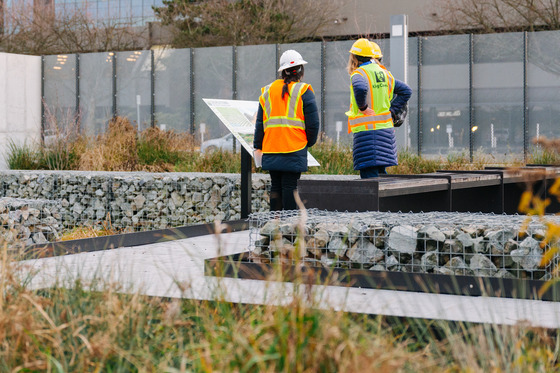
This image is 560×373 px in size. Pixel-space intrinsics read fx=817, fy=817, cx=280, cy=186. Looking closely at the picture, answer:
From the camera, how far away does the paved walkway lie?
3412 millimetres

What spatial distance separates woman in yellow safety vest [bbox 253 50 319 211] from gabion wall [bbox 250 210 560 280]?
2.02 metres

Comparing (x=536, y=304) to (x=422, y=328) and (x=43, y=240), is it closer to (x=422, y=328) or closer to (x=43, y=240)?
(x=422, y=328)

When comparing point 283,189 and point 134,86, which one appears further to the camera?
point 134,86

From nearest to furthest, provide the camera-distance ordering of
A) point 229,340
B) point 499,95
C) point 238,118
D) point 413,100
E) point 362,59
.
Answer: point 229,340 < point 362,59 < point 238,118 < point 499,95 < point 413,100

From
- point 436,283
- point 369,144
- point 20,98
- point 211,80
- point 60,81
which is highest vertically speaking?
point 60,81

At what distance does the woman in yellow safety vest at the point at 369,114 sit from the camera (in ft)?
25.1

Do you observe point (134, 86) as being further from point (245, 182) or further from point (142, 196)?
point (245, 182)

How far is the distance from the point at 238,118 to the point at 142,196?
2.99 metres

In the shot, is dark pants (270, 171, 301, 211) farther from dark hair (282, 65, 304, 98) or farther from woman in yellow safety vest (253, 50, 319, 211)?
dark hair (282, 65, 304, 98)

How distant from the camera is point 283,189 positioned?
291 inches

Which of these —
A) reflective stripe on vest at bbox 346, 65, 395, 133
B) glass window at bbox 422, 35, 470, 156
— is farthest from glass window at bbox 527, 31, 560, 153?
reflective stripe on vest at bbox 346, 65, 395, 133

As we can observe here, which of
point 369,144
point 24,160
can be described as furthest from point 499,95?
point 369,144

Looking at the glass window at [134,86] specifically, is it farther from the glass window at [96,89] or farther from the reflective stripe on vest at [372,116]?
the reflective stripe on vest at [372,116]

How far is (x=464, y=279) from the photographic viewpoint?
4.43 meters
